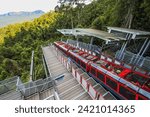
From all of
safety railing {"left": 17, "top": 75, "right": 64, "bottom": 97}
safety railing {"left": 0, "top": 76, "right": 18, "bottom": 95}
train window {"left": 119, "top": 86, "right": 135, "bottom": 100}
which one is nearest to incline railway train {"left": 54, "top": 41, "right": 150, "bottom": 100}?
train window {"left": 119, "top": 86, "right": 135, "bottom": 100}

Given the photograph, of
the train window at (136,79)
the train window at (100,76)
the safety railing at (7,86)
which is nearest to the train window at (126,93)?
the train window at (136,79)

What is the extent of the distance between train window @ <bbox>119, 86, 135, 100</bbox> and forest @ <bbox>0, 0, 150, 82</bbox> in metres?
7.56

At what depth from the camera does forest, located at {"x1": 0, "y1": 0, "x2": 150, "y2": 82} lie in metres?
16.5

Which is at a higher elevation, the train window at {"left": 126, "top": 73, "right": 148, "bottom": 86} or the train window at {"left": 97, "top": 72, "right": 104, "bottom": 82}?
the train window at {"left": 126, "top": 73, "right": 148, "bottom": 86}

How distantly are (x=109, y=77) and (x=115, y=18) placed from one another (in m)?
10.7

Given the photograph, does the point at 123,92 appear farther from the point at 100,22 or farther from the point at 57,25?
the point at 57,25

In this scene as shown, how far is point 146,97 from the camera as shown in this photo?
763cm

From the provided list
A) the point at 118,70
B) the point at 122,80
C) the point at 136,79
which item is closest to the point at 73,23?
the point at 118,70

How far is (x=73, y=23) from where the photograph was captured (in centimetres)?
4616

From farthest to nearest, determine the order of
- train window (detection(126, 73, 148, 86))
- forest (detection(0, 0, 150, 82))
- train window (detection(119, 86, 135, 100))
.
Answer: forest (detection(0, 0, 150, 82))
train window (detection(126, 73, 148, 86))
train window (detection(119, 86, 135, 100))

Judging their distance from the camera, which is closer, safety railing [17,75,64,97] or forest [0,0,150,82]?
safety railing [17,75,64,97]

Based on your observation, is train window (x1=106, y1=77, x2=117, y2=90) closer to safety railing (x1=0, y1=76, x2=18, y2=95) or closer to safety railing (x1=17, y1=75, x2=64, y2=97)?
safety railing (x1=17, y1=75, x2=64, y2=97)

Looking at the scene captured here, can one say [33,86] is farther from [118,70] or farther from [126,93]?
[126,93]

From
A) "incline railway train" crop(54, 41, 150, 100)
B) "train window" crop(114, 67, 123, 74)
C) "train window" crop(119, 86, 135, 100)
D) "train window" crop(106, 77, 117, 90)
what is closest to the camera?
"incline railway train" crop(54, 41, 150, 100)
